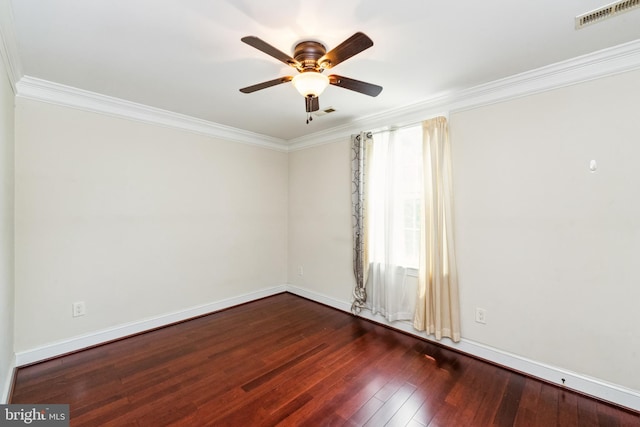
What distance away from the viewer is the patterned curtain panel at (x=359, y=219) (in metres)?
3.38

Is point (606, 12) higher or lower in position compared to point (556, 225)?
higher

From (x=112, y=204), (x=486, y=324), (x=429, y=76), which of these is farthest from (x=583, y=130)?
(x=112, y=204)

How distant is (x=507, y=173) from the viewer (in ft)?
7.82

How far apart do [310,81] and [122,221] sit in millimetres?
2496

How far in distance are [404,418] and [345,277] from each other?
1.96m

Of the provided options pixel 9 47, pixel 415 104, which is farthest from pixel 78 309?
pixel 415 104

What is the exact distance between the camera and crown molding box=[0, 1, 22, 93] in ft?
5.02

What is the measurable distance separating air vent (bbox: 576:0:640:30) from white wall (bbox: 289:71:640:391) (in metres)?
0.60

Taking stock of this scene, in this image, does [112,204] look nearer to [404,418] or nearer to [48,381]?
[48,381]

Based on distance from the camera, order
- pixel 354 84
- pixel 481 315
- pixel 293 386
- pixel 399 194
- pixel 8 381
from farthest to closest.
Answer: pixel 399 194 < pixel 481 315 < pixel 293 386 < pixel 8 381 < pixel 354 84

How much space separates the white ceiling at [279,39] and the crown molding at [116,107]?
4.8 inches

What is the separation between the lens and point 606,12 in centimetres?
155

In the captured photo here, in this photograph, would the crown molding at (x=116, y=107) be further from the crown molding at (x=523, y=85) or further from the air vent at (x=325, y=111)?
the crown molding at (x=523, y=85)

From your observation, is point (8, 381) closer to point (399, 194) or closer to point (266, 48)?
point (266, 48)
